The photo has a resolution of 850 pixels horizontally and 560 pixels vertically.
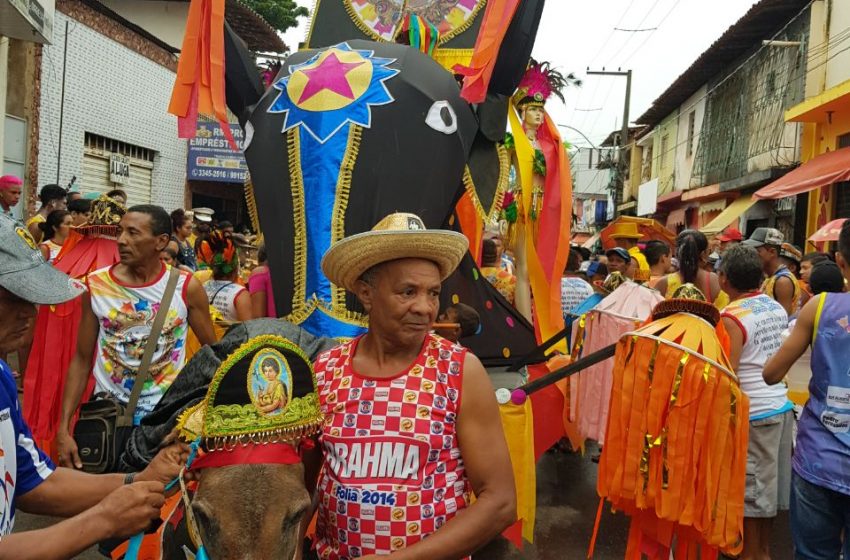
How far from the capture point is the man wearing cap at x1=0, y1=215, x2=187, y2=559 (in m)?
1.63

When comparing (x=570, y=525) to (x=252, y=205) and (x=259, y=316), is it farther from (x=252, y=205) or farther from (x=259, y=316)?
(x=252, y=205)

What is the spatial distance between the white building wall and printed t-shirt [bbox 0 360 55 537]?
12199mm

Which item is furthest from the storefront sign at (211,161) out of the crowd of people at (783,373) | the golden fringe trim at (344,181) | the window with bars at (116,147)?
the golden fringe trim at (344,181)

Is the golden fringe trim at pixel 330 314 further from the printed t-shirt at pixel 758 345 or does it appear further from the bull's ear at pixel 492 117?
the printed t-shirt at pixel 758 345

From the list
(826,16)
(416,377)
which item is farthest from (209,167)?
(416,377)

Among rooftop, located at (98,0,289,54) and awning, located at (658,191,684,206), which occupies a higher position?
rooftop, located at (98,0,289,54)

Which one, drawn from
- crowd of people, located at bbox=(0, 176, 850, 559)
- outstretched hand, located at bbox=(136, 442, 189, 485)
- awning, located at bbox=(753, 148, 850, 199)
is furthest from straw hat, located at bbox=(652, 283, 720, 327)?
awning, located at bbox=(753, 148, 850, 199)

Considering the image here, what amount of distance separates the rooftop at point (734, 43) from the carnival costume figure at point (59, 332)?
16459 mm

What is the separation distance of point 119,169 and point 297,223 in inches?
549

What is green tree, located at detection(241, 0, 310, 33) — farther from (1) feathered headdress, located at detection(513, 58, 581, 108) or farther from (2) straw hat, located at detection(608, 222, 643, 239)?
(1) feathered headdress, located at detection(513, 58, 581, 108)

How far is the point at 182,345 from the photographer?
3738 mm

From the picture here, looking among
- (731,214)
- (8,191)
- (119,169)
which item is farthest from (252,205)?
(731,214)

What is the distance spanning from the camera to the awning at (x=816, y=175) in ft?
43.0

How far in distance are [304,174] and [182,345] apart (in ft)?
4.56
